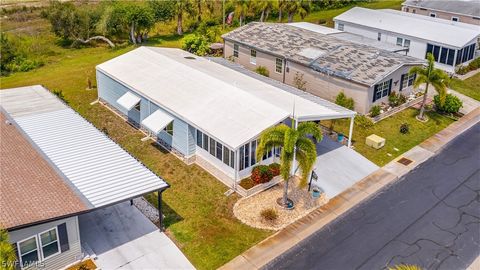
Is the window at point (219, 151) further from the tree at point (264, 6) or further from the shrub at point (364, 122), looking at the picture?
the tree at point (264, 6)

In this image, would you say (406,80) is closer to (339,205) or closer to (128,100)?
(339,205)

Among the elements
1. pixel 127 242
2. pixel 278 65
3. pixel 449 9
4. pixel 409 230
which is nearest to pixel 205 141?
pixel 127 242

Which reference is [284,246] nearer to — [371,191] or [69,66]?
[371,191]

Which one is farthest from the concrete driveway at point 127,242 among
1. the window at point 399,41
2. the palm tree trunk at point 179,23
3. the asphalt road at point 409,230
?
the palm tree trunk at point 179,23

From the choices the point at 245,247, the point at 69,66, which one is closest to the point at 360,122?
the point at 245,247

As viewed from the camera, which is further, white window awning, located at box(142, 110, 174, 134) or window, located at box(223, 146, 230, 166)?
white window awning, located at box(142, 110, 174, 134)

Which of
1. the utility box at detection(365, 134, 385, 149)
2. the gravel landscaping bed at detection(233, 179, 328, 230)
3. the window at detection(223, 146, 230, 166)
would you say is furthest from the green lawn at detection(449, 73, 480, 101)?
the window at detection(223, 146, 230, 166)

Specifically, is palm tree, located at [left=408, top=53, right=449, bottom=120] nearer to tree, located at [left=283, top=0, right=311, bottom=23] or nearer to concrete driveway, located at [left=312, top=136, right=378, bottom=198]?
concrete driveway, located at [left=312, top=136, right=378, bottom=198]
